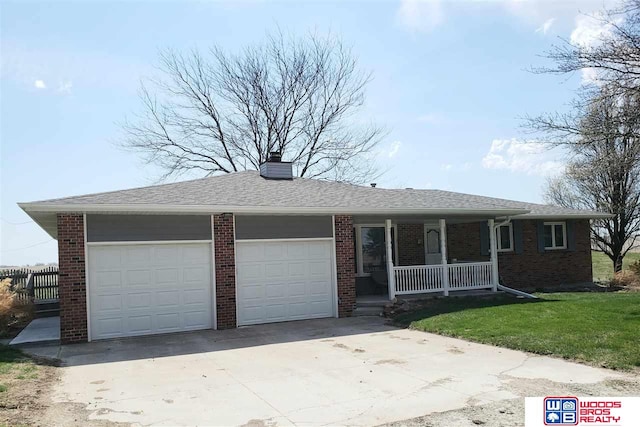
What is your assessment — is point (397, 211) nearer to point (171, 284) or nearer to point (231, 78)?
point (171, 284)

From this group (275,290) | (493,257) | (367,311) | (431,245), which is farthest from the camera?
(431,245)

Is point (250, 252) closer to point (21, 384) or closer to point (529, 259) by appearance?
point (21, 384)

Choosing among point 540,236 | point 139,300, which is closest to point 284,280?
point 139,300

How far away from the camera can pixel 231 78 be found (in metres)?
29.4

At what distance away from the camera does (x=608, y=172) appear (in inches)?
672

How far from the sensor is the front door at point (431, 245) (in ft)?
59.6

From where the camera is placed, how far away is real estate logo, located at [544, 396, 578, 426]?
5285 millimetres

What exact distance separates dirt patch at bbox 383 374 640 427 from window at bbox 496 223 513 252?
38.9 feet

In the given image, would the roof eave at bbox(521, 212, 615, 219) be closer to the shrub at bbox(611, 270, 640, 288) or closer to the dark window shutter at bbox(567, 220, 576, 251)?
the dark window shutter at bbox(567, 220, 576, 251)

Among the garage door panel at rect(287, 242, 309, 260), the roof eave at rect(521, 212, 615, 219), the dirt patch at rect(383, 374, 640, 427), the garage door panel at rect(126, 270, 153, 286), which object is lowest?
the dirt patch at rect(383, 374, 640, 427)

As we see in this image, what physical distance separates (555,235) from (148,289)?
15144 mm

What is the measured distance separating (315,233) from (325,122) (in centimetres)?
1830

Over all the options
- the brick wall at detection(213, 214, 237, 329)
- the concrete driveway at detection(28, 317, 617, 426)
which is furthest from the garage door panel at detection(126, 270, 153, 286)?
the brick wall at detection(213, 214, 237, 329)

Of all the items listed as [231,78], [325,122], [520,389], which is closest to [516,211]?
[520,389]
